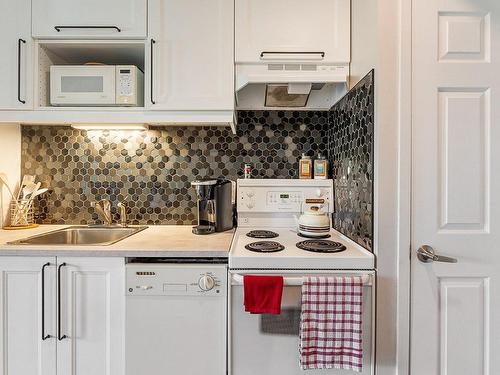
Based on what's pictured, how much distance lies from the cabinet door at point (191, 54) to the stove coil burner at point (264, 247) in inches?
28.7

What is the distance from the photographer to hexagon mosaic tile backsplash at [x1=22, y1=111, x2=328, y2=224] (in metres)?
2.01

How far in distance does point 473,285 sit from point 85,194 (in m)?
2.16

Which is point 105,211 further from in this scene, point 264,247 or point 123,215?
point 264,247

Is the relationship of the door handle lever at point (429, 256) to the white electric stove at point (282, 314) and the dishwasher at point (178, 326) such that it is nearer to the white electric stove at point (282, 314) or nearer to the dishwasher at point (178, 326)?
the white electric stove at point (282, 314)

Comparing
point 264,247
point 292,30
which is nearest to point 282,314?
point 264,247

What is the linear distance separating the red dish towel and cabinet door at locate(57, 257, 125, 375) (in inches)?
22.4

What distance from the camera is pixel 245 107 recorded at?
6.41 ft

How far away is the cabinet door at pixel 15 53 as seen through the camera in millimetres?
1630

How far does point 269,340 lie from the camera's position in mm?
1289

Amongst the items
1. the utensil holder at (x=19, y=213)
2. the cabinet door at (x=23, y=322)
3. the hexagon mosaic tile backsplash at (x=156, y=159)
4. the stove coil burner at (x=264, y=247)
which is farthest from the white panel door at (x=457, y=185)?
the utensil holder at (x=19, y=213)

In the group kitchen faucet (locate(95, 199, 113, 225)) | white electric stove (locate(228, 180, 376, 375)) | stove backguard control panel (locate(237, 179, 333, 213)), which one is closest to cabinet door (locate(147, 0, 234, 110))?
stove backguard control panel (locate(237, 179, 333, 213))

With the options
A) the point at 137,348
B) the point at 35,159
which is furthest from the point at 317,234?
the point at 35,159

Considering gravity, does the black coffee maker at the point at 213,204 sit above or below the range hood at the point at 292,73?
below

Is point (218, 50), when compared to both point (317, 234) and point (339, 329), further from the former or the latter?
point (339, 329)
